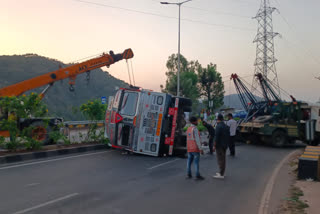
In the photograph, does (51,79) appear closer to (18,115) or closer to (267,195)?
(18,115)

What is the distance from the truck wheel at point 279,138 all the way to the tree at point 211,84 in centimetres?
3488

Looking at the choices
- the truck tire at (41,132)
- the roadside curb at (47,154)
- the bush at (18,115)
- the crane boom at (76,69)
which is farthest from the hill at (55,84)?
the bush at (18,115)

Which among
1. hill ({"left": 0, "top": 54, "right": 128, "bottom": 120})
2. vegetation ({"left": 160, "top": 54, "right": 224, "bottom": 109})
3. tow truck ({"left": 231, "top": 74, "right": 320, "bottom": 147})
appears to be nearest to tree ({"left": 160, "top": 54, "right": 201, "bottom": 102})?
vegetation ({"left": 160, "top": 54, "right": 224, "bottom": 109})

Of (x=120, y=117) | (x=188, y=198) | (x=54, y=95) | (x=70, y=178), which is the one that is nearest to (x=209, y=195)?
(x=188, y=198)

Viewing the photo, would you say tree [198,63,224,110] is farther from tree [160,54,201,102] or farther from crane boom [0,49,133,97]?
crane boom [0,49,133,97]

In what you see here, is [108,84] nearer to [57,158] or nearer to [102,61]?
[102,61]

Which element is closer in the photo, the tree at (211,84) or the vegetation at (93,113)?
the vegetation at (93,113)

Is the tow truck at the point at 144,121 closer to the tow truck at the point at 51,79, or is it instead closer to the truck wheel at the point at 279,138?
the tow truck at the point at 51,79

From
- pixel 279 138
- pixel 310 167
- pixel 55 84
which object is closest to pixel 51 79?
pixel 310 167

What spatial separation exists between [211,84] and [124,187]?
4719 cm

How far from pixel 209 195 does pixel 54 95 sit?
61398 mm

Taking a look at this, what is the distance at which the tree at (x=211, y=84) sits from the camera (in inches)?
2037

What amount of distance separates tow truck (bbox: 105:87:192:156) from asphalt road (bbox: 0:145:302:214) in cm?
82

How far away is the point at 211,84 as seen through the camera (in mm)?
52531
